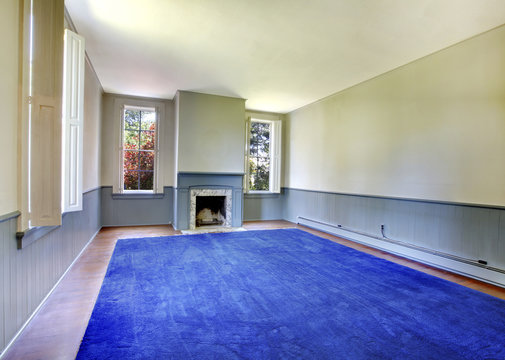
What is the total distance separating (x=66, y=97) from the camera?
274 centimetres

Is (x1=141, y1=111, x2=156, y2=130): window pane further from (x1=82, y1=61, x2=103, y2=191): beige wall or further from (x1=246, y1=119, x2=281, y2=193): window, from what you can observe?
(x1=246, y1=119, x2=281, y2=193): window

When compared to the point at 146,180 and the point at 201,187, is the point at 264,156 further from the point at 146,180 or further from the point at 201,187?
the point at 146,180

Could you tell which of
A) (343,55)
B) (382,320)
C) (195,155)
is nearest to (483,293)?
(382,320)

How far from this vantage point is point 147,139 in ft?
20.7

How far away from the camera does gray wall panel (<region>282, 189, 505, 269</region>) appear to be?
10.3 feet

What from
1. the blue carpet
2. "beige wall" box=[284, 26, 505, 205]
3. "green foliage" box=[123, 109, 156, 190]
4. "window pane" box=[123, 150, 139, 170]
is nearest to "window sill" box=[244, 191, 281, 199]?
"beige wall" box=[284, 26, 505, 205]

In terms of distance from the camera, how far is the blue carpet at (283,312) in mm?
1849

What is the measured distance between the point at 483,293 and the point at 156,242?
14.9 feet

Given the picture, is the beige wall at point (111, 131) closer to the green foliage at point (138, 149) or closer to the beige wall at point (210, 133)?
the green foliage at point (138, 149)

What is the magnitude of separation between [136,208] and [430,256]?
5798 millimetres

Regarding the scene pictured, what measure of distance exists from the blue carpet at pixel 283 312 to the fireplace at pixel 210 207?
2.13 metres

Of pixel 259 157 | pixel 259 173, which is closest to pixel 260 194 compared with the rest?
pixel 259 173

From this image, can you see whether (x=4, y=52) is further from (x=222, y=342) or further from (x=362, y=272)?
(x=362, y=272)

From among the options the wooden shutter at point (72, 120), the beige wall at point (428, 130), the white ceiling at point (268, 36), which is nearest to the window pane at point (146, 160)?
the white ceiling at point (268, 36)
